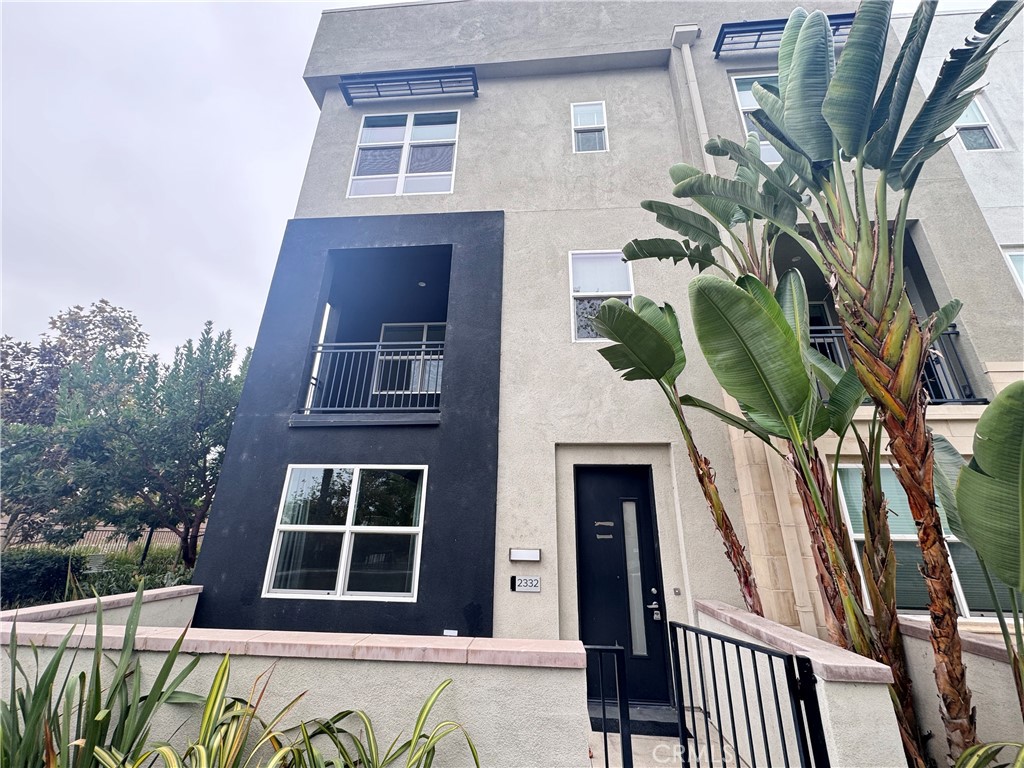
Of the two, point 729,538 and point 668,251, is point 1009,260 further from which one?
point 729,538

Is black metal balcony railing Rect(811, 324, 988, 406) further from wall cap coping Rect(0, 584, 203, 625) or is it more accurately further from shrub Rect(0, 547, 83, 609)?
shrub Rect(0, 547, 83, 609)

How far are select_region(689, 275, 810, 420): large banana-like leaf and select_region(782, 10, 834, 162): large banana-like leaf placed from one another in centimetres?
183

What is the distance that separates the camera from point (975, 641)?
2.88 m

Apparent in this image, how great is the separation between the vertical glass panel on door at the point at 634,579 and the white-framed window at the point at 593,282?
8.73 feet

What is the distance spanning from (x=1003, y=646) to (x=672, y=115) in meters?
8.45

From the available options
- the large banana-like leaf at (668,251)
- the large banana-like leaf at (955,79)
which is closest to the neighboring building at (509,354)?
the large banana-like leaf at (668,251)

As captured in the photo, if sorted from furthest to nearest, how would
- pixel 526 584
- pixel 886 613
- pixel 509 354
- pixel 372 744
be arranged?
pixel 509 354 < pixel 526 584 < pixel 886 613 < pixel 372 744

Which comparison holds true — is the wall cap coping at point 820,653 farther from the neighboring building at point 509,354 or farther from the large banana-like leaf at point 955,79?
the large banana-like leaf at point 955,79

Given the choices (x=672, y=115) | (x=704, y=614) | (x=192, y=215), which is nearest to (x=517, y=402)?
(x=704, y=614)

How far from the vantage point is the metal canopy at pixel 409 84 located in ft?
25.8

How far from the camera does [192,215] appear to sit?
15727 millimetres

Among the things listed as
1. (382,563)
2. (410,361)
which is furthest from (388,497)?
(410,361)

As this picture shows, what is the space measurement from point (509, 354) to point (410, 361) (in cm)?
239

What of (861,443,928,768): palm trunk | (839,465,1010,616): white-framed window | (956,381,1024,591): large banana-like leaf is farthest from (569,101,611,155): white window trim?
(956,381,1024,591): large banana-like leaf
